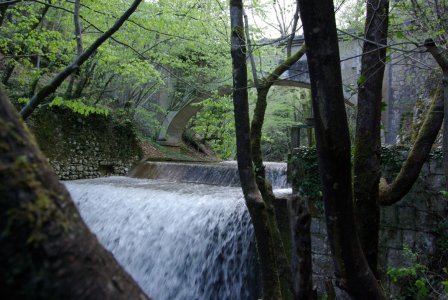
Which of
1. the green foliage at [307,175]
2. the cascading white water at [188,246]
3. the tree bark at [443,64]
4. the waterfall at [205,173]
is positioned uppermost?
the tree bark at [443,64]

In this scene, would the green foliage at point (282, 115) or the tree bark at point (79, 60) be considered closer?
the tree bark at point (79, 60)

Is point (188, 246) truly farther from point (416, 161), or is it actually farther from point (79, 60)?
point (416, 161)

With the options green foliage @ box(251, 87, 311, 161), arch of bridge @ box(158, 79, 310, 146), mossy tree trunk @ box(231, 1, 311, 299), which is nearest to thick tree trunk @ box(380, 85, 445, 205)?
mossy tree trunk @ box(231, 1, 311, 299)

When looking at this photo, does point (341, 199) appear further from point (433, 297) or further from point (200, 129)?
point (200, 129)

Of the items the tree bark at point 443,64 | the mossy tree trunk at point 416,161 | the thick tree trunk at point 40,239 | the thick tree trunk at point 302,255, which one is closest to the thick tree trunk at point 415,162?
the mossy tree trunk at point 416,161

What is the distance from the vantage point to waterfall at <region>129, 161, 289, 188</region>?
828 cm

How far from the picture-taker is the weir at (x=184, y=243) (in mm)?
4724

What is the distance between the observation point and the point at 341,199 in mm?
1542

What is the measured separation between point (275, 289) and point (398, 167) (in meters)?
2.13

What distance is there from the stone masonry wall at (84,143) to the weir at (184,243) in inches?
166

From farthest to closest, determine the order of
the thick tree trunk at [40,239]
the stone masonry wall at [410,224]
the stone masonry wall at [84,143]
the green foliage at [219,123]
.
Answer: the green foliage at [219,123] < the stone masonry wall at [84,143] < the stone masonry wall at [410,224] < the thick tree trunk at [40,239]

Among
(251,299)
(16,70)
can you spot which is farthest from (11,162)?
(16,70)

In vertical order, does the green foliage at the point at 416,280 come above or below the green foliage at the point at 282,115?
below

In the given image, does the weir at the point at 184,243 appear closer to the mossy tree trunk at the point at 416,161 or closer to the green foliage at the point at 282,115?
the mossy tree trunk at the point at 416,161
